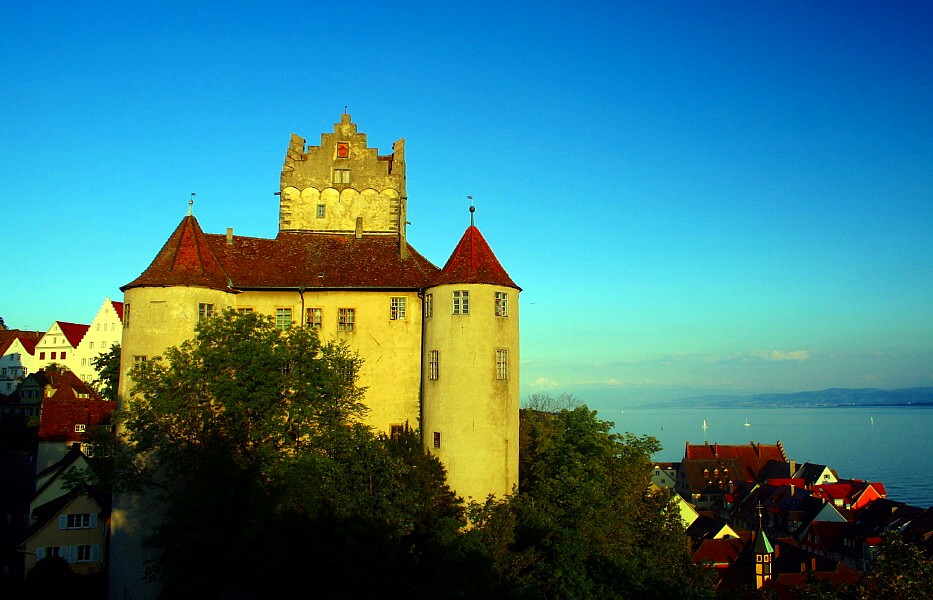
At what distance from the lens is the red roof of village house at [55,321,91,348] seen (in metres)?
92.6

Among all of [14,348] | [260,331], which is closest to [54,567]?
[260,331]

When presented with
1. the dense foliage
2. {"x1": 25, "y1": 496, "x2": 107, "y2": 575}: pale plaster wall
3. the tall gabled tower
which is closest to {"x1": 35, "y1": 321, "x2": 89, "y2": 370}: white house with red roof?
{"x1": 25, "y1": 496, "x2": 107, "y2": 575}: pale plaster wall

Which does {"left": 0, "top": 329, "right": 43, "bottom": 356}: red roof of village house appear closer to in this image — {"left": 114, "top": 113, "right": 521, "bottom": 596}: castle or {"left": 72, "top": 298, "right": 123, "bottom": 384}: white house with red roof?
{"left": 72, "top": 298, "right": 123, "bottom": 384}: white house with red roof

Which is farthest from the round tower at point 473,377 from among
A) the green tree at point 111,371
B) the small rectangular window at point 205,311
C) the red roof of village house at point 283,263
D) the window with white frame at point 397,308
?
the green tree at point 111,371

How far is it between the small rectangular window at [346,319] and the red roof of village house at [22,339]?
74.1m

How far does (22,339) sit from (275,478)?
82.3 meters

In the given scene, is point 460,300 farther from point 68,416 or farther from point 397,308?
point 68,416

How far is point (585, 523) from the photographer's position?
27938 millimetres

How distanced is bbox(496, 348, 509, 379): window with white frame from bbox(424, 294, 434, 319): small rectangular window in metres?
3.41

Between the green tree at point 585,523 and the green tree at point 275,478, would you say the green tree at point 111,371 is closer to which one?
the green tree at point 275,478

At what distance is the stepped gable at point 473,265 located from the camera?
31984mm

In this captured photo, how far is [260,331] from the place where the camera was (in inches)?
1182

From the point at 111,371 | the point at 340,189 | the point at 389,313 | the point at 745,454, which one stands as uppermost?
the point at 340,189

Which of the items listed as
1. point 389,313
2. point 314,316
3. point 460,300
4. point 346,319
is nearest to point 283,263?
point 314,316
